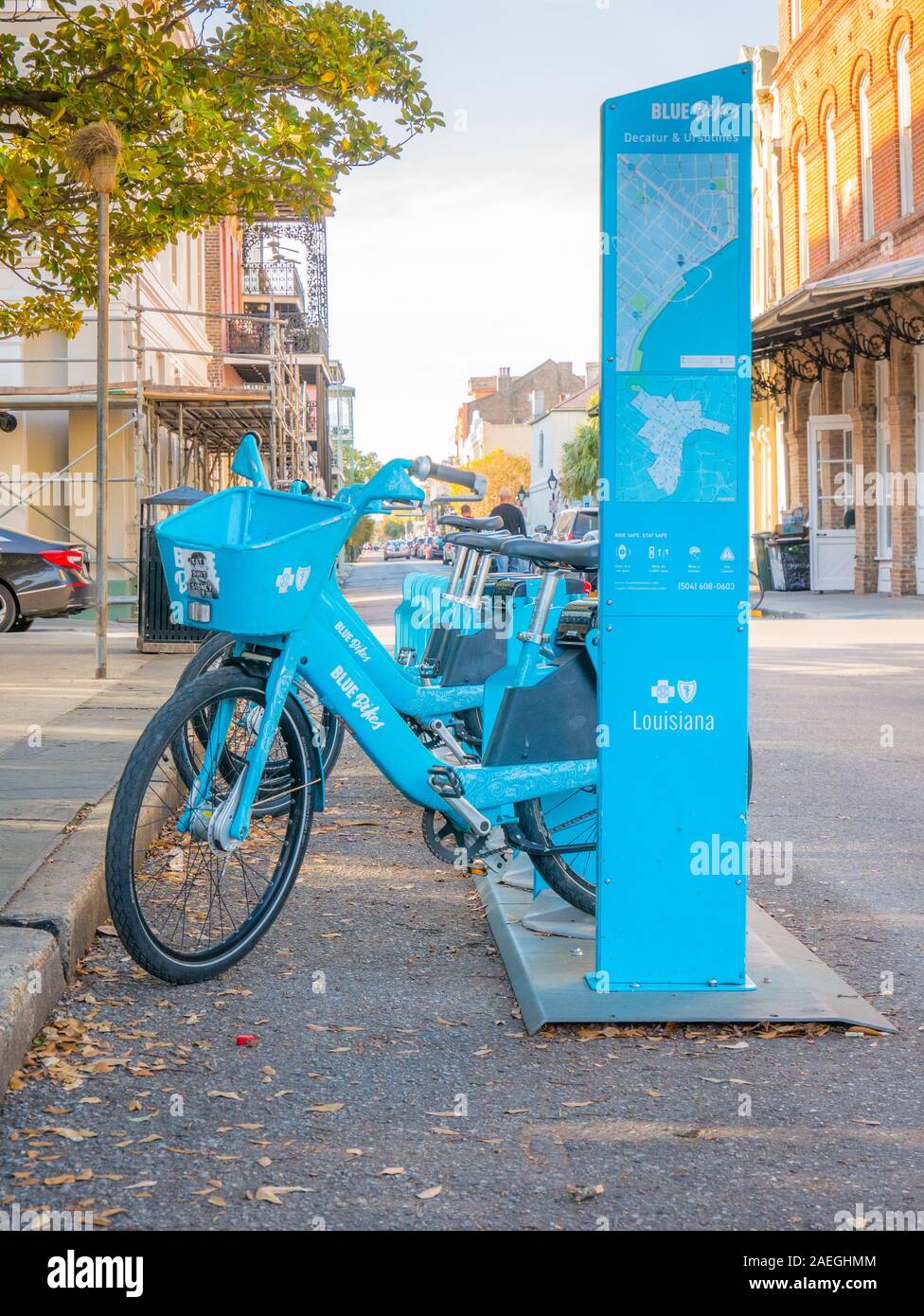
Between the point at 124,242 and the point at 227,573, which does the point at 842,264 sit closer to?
the point at 124,242

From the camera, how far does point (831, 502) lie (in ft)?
93.2

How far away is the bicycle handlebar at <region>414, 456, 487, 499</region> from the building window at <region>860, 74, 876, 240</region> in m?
25.5

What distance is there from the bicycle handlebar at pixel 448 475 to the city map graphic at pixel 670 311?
29.7 inches

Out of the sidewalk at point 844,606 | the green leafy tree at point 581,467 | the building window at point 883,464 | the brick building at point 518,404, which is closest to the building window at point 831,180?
the building window at point 883,464

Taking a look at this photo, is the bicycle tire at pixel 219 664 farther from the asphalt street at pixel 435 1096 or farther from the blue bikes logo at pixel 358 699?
the asphalt street at pixel 435 1096

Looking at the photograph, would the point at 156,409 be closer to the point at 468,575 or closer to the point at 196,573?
the point at 468,575

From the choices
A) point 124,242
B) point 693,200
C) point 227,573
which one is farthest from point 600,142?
point 124,242

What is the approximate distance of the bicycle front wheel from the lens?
12.8 ft

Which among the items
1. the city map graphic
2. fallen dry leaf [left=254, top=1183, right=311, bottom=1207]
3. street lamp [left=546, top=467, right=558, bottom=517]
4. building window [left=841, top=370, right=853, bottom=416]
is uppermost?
street lamp [left=546, top=467, right=558, bottom=517]

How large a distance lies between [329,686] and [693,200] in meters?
1.75

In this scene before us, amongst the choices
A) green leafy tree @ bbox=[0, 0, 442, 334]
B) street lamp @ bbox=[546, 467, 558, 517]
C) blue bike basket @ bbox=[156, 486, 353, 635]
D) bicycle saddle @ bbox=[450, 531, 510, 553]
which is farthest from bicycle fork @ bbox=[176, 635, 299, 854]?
street lamp @ bbox=[546, 467, 558, 517]

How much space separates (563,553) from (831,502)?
25.1 metres

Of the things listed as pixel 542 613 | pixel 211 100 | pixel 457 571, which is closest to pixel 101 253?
pixel 211 100

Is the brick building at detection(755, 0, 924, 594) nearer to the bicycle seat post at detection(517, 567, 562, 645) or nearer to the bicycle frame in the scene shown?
the bicycle seat post at detection(517, 567, 562, 645)
